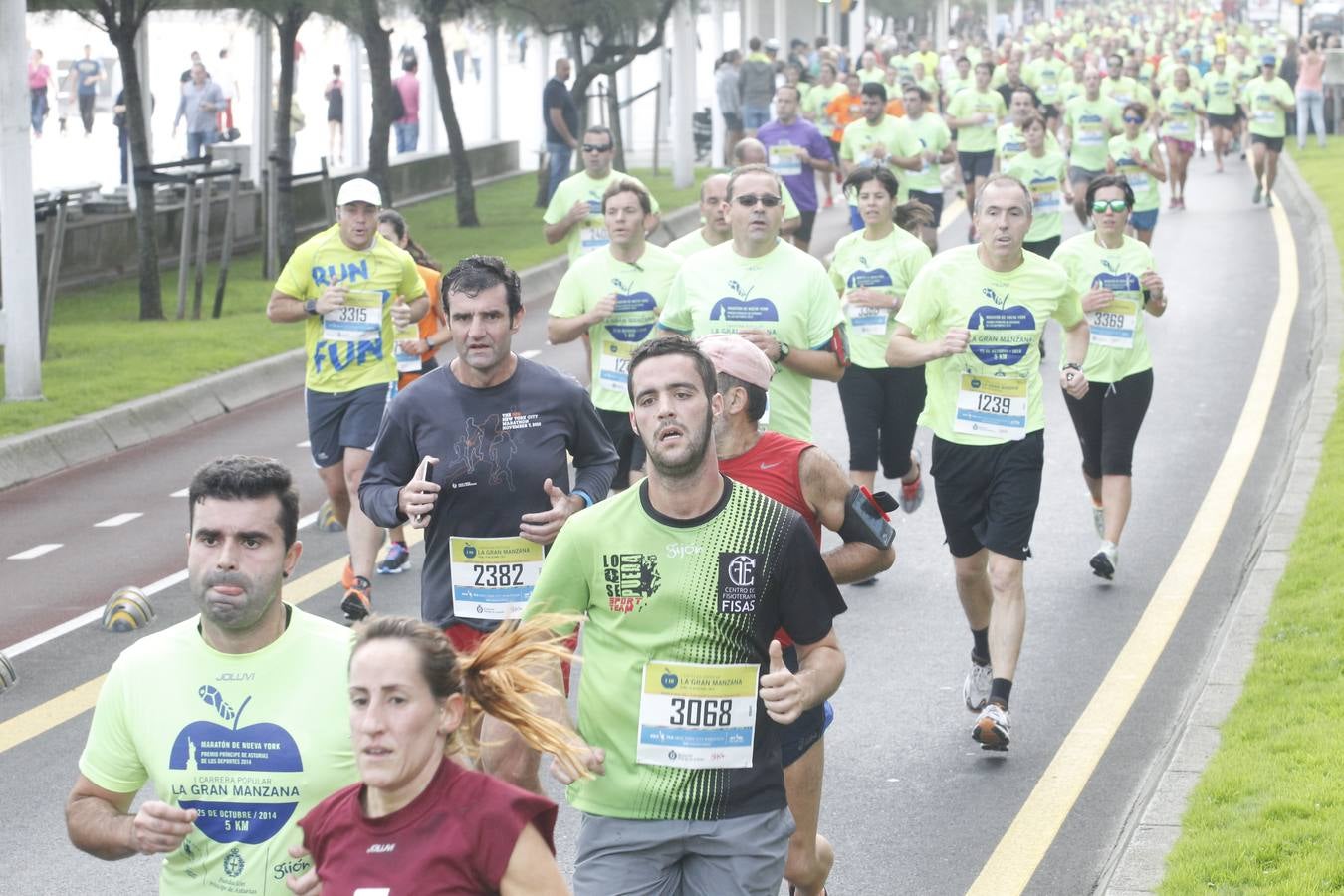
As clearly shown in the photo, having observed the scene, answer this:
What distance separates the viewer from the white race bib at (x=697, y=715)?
Answer: 16.1ft

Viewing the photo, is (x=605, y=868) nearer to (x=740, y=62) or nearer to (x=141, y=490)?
(x=141, y=490)

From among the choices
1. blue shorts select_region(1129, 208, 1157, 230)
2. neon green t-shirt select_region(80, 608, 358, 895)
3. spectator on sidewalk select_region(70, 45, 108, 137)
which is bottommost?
neon green t-shirt select_region(80, 608, 358, 895)

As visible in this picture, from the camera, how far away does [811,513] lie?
6.02 metres

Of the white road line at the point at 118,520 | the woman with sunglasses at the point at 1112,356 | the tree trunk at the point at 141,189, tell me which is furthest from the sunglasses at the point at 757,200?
the tree trunk at the point at 141,189

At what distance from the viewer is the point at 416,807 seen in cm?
381

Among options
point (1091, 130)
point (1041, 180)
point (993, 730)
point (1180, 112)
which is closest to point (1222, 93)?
point (1180, 112)

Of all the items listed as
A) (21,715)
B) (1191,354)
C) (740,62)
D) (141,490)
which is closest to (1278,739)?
(21,715)

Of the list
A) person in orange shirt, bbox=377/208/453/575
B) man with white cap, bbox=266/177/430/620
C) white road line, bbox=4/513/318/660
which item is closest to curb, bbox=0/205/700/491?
white road line, bbox=4/513/318/660

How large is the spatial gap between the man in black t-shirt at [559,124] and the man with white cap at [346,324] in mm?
18533

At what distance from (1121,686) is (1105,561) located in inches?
74.3

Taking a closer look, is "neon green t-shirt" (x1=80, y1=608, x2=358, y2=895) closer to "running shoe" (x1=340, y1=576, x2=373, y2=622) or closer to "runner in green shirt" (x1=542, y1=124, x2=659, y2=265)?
"running shoe" (x1=340, y1=576, x2=373, y2=622)

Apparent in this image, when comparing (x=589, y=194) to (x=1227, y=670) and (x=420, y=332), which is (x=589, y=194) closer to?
(x=420, y=332)

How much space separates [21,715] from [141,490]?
5.00 metres

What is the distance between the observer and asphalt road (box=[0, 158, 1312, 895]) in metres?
7.34
